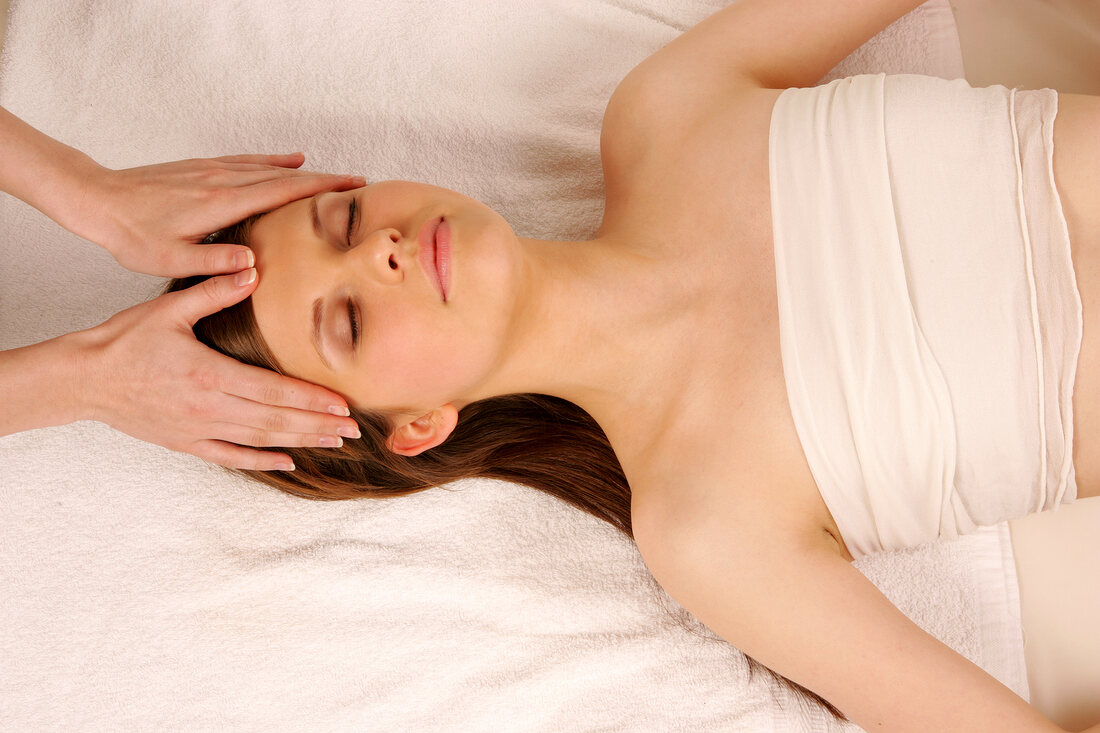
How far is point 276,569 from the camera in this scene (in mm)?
1551

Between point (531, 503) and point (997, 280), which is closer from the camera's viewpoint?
point (997, 280)

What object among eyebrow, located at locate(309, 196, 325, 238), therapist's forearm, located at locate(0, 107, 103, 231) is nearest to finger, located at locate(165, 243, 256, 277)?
eyebrow, located at locate(309, 196, 325, 238)

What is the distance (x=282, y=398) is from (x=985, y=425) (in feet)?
3.46

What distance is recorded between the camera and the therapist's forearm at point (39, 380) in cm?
125

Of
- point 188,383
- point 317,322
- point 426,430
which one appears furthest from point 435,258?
point 188,383

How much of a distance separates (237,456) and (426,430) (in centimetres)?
30

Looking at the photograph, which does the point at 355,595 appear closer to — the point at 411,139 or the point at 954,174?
the point at 411,139

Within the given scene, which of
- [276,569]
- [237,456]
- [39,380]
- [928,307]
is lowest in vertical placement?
[276,569]

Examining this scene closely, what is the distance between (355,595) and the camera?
1563 millimetres

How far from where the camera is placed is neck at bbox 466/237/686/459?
54.3 inches

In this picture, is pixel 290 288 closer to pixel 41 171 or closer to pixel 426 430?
pixel 426 430

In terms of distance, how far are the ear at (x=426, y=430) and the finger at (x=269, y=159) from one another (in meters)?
0.52

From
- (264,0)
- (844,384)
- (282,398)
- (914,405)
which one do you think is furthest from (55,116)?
(914,405)

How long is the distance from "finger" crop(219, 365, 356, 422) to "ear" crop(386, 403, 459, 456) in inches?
4.4
